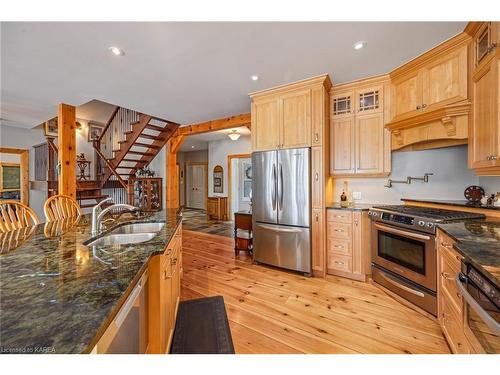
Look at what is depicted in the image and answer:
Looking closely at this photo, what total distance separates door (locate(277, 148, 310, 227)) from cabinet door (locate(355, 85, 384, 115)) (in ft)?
3.04

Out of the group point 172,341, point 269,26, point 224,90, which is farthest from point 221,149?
point 172,341

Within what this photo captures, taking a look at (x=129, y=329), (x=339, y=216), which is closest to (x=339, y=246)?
(x=339, y=216)

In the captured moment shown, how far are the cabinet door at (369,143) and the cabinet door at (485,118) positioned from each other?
949 mm

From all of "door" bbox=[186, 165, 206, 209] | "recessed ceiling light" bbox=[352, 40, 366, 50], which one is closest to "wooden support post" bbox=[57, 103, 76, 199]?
"recessed ceiling light" bbox=[352, 40, 366, 50]

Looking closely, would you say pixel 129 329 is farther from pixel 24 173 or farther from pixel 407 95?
pixel 24 173

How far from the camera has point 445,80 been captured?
2262 millimetres

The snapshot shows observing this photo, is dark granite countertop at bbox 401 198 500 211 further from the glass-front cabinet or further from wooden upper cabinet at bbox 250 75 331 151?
Answer: the glass-front cabinet

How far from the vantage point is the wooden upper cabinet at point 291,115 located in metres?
2.90

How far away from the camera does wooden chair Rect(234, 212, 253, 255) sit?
12.3 feet

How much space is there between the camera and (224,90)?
321 centimetres

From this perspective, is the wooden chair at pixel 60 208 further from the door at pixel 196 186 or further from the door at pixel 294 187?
the door at pixel 196 186

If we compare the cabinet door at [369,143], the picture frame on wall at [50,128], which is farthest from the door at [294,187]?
the picture frame on wall at [50,128]
